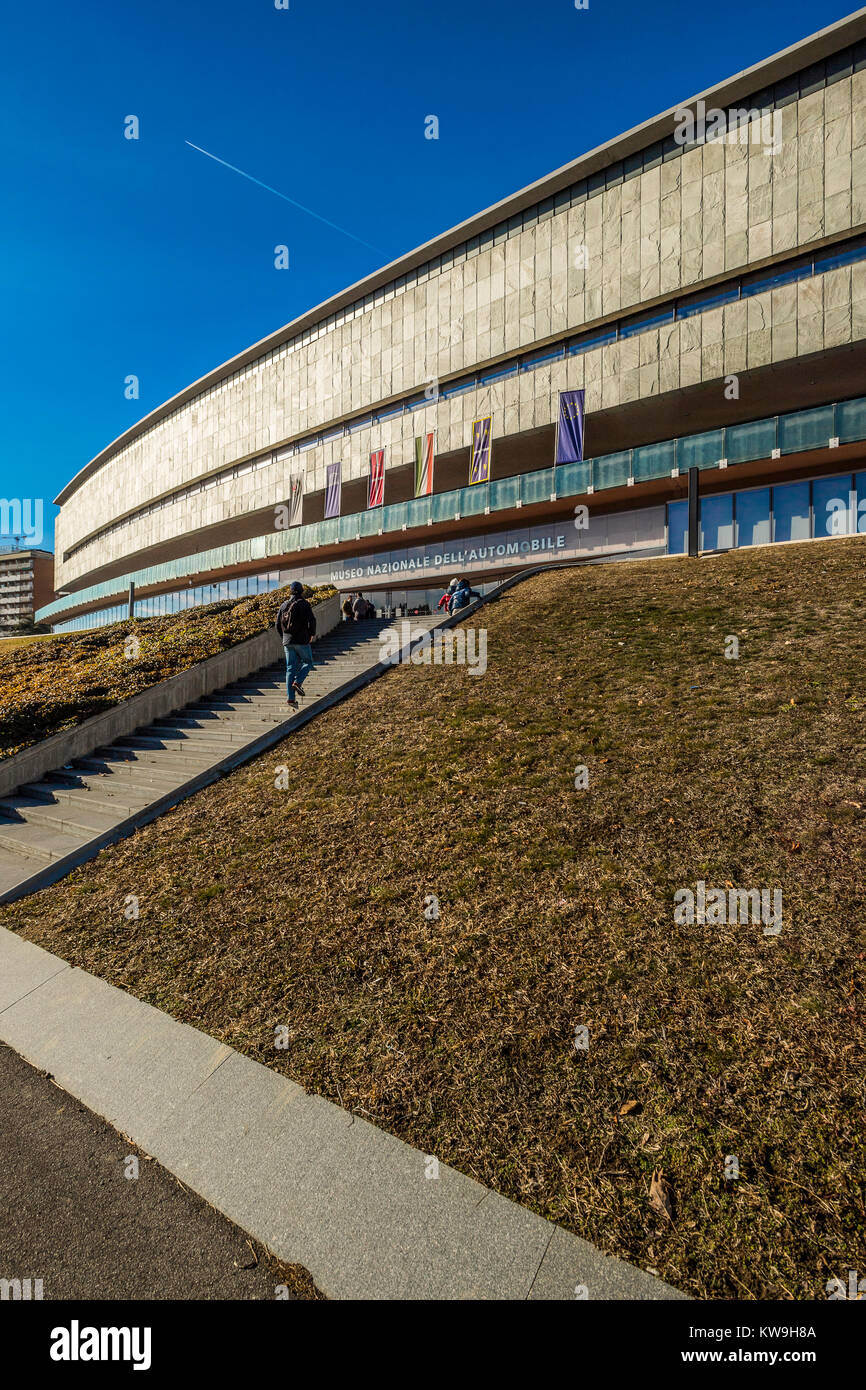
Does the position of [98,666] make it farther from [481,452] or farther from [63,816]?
[481,452]

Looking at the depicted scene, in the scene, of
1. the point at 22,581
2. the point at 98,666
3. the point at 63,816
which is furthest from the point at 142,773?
the point at 22,581

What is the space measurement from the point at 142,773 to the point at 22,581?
516 ft

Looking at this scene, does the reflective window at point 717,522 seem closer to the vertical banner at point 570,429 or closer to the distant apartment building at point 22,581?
the vertical banner at point 570,429

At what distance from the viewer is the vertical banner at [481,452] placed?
30578 mm

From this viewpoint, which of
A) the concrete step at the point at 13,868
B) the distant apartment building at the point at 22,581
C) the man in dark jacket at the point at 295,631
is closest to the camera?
the concrete step at the point at 13,868

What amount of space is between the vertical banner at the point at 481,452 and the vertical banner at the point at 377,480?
6.54 meters

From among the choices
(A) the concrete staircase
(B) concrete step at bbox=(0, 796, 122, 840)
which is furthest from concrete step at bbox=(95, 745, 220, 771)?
(B) concrete step at bbox=(0, 796, 122, 840)

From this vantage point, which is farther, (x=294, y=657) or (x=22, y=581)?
(x=22, y=581)

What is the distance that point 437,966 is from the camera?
186 inches

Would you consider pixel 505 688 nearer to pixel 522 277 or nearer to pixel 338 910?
pixel 338 910

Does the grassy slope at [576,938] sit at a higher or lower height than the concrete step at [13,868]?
higher

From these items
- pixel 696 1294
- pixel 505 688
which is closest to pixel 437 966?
pixel 696 1294

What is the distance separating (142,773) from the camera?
1095cm

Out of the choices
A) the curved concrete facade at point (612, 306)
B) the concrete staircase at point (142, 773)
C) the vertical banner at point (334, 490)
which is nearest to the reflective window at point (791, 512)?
the curved concrete facade at point (612, 306)
